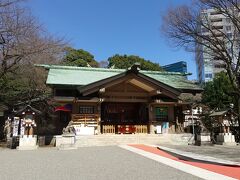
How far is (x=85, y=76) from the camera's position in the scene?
22.1m

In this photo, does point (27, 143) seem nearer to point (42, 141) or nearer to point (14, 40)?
point (42, 141)

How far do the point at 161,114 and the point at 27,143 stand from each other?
10.7 metres

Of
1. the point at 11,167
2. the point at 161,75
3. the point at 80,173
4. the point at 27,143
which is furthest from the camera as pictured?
the point at 161,75

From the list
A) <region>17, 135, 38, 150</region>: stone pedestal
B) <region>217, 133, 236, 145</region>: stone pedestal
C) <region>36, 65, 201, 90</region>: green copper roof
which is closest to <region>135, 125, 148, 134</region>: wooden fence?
<region>36, 65, 201, 90</region>: green copper roof

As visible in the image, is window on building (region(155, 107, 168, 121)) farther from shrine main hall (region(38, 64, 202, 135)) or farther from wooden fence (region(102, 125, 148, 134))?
wooden fence (region(102, 125, 148, 134))

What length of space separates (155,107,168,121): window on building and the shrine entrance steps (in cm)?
295

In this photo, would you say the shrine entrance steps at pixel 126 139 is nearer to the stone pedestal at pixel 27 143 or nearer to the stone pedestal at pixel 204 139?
the stone pedestal at pixel 204 139

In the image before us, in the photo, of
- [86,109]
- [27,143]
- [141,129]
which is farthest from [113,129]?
[27,143]

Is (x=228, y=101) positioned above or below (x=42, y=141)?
above

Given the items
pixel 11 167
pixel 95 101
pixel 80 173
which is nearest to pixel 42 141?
pixel 95 101

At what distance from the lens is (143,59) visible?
137ft

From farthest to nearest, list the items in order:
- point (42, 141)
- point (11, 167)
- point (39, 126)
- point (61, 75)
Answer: point (61, 75), point (39, 126), point (42, 141), point (11, 167)

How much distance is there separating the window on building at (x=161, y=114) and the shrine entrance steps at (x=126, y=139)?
2.95 metres

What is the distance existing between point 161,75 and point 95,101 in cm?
965
